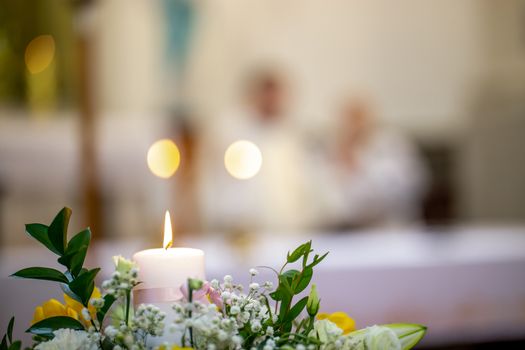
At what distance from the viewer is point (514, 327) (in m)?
1.99

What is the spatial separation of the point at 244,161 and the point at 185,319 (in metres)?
3.51

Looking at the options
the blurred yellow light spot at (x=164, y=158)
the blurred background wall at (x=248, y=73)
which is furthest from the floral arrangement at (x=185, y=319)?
the blurred yellow light spot at (x=164, y=158)

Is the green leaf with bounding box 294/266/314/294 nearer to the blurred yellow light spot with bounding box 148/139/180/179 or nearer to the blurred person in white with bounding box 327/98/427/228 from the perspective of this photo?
the blurred yellow light spot with bounding box 148/139/180/179

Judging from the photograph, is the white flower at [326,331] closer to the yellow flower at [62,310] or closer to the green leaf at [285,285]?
the green leaf at [285,285]

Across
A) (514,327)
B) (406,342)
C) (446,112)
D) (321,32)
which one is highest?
(321,32)

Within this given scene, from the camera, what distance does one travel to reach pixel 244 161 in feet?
13.0

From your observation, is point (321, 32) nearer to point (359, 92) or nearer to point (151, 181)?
point (359, 92)

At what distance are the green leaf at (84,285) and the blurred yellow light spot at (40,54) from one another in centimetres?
303

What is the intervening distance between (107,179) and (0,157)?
1.72 feet

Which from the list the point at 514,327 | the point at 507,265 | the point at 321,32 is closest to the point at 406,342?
the point at 514,327

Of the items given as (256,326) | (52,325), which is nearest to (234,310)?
(256,326)

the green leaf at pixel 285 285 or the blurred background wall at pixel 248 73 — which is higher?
the blurred background wall at pixel 248 73

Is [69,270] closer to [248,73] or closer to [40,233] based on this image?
[40,233]

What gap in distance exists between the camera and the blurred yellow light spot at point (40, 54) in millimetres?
3461
